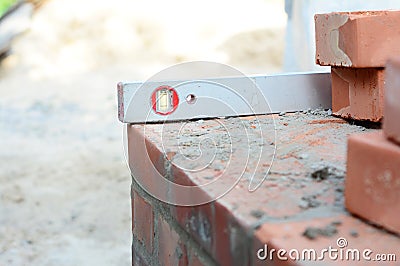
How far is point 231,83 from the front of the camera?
3.31 feet

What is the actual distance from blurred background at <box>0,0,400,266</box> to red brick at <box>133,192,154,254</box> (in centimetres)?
91

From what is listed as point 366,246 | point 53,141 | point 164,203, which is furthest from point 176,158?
point 53,141

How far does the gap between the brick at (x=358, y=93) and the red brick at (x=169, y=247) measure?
1.21 ft

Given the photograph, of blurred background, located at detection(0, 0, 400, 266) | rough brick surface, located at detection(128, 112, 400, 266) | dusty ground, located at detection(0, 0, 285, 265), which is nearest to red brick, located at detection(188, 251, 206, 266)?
rough brick surface, located at detection(128, 112, 400, 266)

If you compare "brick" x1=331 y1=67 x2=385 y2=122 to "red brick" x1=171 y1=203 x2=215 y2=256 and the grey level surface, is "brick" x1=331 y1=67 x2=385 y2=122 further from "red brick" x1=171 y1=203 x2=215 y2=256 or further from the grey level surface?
"red brick" x1=171 y1=203 x2=215 y2=256

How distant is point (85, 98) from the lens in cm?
502

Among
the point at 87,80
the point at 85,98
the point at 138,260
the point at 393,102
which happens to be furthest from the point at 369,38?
the point at 87,80

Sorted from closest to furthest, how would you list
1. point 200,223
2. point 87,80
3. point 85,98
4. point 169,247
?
1. point 200,223
2. point 169,247
3. point 85,98
4. point 87,80

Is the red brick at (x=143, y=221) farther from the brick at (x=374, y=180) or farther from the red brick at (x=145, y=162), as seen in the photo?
the brick at (x=374, y=180)

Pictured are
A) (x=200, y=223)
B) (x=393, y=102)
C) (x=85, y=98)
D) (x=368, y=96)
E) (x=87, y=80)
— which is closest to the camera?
(x=393, y=102)

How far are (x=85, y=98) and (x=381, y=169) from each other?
462 centimetres

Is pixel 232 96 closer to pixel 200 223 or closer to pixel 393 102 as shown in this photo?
pixel 200 223

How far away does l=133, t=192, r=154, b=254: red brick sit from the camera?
0.92 m

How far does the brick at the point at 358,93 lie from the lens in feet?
3.01
